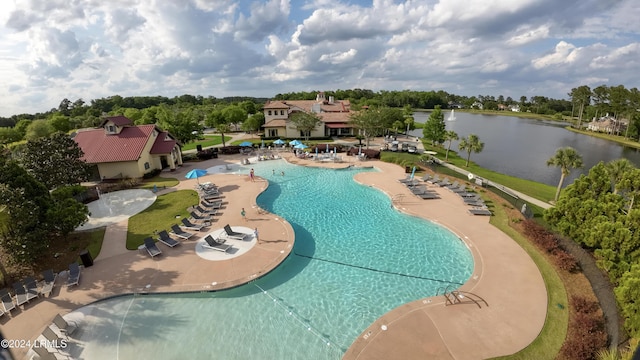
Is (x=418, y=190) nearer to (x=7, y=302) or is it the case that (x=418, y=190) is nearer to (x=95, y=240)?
(x=95, y=240)

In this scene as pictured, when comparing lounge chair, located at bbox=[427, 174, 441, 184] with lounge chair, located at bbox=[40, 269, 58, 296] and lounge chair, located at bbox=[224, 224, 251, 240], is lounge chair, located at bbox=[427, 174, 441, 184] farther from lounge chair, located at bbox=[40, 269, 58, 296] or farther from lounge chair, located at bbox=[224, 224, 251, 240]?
lounge chair, located at bbox=[40, 269, 58, 296]

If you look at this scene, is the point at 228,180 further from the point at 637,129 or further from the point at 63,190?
the point at 637,129

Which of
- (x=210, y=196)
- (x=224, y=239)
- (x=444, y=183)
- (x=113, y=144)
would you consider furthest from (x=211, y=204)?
(x=444, y=183)

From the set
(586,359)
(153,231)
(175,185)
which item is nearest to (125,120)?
(175,185)

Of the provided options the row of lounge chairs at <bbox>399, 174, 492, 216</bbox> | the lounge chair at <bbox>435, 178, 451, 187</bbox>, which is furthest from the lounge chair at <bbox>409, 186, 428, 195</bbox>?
the lounge chair at <bbox>435, 178, 451, 187</bbox>

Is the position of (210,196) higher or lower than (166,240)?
higher

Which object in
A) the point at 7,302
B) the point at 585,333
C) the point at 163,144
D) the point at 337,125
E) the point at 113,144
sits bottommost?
the point at 585,333
